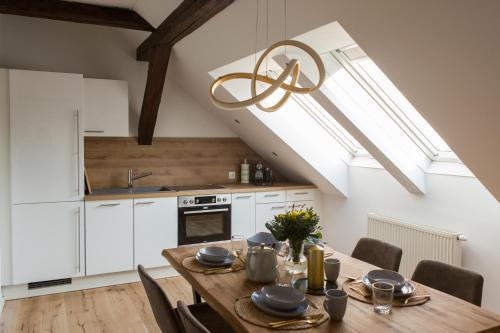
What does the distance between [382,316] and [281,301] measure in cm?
42

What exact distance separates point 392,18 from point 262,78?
69 centimetres

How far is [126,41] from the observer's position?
4715 millimetres

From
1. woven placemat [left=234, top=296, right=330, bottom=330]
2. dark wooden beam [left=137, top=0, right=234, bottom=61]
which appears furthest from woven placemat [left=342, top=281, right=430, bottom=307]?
dark wooden beam [left=137, top=0, right=234, bottom=61]

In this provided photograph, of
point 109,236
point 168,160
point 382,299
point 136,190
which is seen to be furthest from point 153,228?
point 382,299

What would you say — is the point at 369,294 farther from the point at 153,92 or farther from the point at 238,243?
the point at 153,92

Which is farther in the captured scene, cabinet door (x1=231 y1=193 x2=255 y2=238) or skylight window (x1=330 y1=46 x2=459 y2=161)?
cabinet door (x1=231 y1=193 x2=255 y2=238)

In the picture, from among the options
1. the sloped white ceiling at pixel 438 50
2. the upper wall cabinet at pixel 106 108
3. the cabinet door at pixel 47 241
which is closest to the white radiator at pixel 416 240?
the sloped white ceiling at pixel 438 50

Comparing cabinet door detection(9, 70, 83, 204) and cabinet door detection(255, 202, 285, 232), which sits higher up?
cabinet door detection(9, 70, 83, 204)

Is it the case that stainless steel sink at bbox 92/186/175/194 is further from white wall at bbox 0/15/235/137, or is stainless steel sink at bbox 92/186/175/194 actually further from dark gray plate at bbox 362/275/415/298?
dark gray plate at bbox 362/275/415/298

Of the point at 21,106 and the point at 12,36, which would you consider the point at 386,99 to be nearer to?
the point at 21,106

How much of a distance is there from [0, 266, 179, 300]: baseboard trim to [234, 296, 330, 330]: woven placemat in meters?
2.75

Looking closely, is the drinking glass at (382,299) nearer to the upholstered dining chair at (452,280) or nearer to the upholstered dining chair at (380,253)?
the upholstered dining chair at (452,280)

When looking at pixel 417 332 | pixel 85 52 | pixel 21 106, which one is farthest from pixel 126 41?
pixel 417 332

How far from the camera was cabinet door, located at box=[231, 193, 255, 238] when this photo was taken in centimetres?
471
